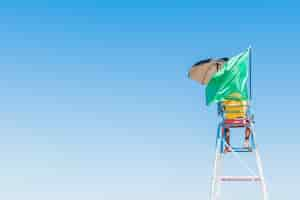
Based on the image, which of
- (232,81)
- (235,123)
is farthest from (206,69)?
(235,123)

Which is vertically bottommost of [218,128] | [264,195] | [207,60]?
[264,195]

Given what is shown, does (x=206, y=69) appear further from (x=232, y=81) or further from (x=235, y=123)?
(x=235, y=123)

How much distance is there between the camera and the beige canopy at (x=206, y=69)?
3393 inches

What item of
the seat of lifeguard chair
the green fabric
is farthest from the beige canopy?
the seat of lifeguard chair

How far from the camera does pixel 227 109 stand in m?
85.8

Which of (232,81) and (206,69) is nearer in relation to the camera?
(232,81)

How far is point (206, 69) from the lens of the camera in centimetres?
8644

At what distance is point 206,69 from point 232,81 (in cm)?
286

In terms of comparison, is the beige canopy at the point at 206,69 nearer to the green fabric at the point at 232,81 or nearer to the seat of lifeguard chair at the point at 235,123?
the green fabric at the point at 232,81

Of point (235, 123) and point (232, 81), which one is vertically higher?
point (232, 81)

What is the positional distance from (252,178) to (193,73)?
956 cm

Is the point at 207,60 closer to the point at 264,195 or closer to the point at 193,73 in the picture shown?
the point at 193,73

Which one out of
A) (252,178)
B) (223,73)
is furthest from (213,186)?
(223,73)

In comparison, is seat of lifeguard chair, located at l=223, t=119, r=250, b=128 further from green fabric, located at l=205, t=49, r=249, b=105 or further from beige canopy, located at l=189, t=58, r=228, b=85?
beige canopy, located at l=189, t=58, r=228, b=85
